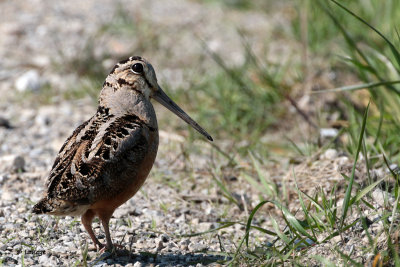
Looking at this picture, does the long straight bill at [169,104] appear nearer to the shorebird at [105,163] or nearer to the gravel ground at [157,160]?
the shorebird at [105,163]

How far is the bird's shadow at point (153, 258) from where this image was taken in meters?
3.93

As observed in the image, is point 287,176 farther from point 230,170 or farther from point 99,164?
point 99,164

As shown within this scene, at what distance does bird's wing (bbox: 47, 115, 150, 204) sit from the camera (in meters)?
3.72

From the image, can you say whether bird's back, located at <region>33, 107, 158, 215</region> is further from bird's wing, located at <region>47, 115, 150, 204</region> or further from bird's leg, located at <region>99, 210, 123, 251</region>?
bird's leg, located at <region>99, 210, 123, 251</region>

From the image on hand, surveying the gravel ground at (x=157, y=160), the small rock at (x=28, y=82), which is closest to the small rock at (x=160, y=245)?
the gravel ground at (x=157, y=160)

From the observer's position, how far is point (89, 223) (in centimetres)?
400

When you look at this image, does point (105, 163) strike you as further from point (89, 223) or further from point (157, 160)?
point (157, 160)

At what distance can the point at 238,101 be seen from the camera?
6844 millimetres

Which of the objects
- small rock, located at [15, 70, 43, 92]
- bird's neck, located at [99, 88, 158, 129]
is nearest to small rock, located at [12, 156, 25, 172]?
bird's neck, located at [99, 88, 158, 129]

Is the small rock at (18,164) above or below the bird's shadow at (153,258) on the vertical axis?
above

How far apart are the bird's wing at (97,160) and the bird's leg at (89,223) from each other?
0.23m

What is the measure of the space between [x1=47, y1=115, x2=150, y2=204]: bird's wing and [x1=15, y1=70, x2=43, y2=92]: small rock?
3.42 metres

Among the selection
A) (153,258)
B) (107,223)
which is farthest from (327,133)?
(107,223)

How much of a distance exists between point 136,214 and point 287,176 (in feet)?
4.28
